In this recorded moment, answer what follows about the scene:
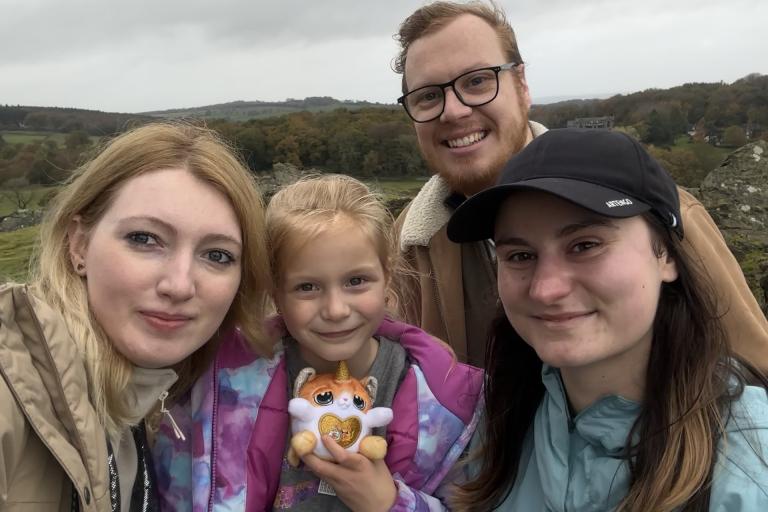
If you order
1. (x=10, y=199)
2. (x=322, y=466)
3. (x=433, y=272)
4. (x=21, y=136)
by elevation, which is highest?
(x=21, y=136)

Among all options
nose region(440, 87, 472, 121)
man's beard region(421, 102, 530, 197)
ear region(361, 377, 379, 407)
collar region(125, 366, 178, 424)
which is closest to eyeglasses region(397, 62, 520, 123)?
nose region(440, 87, 472, 121)

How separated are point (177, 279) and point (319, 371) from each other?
921 millimetres

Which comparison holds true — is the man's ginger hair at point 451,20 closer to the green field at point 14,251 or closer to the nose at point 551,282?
the nose at point 551,282

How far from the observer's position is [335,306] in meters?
2.40

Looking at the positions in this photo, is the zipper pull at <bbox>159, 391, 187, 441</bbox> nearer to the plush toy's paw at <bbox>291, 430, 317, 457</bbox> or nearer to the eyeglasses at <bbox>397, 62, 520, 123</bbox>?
the plush toy's paw at <bbox>291, 430, 317, 457</bbox>

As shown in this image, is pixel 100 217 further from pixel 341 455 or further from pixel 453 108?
pixel 453 108

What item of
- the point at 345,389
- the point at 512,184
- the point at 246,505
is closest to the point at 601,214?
the point at 512,184

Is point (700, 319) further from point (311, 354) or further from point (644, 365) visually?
point (311, 354)

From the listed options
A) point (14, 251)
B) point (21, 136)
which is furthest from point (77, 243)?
point (21, 136)

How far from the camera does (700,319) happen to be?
201 cm

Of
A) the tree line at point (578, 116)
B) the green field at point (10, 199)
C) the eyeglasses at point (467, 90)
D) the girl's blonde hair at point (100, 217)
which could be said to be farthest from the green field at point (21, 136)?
the girl's blonde hair at point (100, 217)

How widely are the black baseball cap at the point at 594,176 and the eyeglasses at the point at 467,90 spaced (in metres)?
1.79

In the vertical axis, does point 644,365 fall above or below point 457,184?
below

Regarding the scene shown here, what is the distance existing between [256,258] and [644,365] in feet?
5.35
